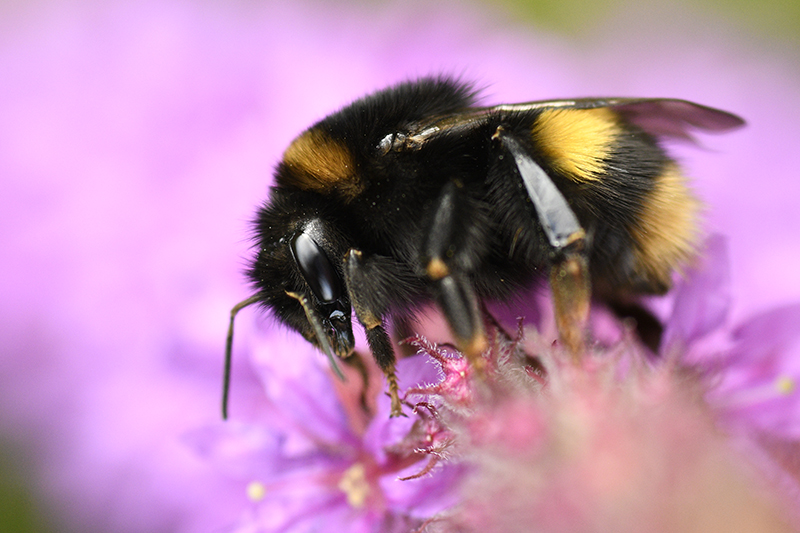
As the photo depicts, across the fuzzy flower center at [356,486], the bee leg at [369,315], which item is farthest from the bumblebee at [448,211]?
the fuzzy flower center at [356,486]

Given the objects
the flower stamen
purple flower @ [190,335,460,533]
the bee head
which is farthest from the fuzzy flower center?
the bee head

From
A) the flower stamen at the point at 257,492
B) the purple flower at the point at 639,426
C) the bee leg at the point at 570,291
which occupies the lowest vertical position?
the flower stamen at the point at 257,492

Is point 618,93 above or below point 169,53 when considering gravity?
below

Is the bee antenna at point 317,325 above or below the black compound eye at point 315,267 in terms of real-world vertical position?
below

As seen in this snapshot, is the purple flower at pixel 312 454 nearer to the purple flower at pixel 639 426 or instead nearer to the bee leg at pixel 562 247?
the purple flower at pixel 639 426

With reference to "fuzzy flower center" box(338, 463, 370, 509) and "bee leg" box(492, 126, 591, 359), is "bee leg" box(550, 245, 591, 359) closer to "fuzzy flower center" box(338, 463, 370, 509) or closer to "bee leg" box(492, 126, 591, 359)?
"bee leg" box(492, 126, 591, 359)

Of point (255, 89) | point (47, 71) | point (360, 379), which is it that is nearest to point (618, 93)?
point (255, 89)

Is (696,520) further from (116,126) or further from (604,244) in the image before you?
(116,126)

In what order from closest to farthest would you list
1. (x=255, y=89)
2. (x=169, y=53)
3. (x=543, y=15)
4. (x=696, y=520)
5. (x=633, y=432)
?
(x=696, y=520)
(x=633, y=432)
(x=255, y=89)
(x=169, y=53)
(x=543, y=15)
